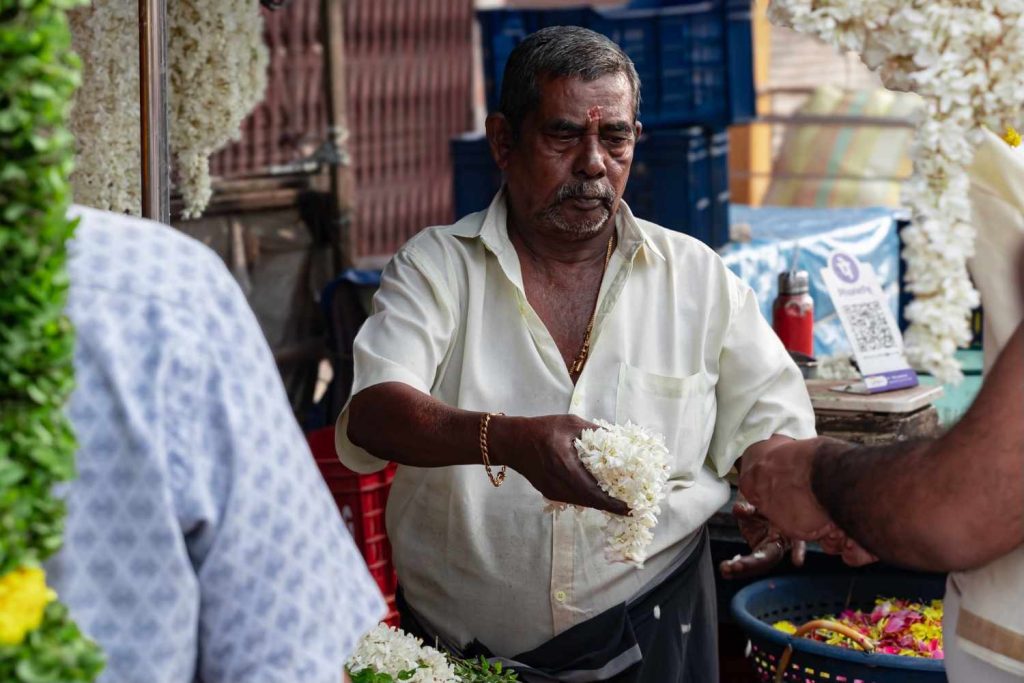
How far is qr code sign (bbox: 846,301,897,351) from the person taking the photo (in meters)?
3.66

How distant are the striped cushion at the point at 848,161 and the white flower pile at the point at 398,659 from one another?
6.47m

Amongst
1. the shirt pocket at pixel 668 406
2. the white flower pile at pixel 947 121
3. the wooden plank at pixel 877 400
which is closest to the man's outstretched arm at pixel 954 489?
the white flower pile at pixel 947 121

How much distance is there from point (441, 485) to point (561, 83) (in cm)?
94

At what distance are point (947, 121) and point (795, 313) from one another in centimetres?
243

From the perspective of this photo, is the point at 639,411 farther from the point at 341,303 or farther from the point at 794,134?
the point at 794,134

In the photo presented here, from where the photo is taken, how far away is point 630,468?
226 centimetres

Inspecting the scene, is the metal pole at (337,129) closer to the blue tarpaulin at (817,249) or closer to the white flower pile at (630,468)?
the blue tarpaulin at (817,249)

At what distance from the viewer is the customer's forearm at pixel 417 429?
2.42m

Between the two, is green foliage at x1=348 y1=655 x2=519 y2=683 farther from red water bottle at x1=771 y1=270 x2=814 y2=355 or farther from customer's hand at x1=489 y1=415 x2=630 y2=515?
red water bottle at x1=771 y1=270 x2=814 y2=355

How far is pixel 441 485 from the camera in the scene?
277 cm

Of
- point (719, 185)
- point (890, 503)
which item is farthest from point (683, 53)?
point (890, 503)

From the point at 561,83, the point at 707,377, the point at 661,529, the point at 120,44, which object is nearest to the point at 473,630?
the point at 661,529

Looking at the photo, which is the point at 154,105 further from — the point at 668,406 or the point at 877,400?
the point at 877,400

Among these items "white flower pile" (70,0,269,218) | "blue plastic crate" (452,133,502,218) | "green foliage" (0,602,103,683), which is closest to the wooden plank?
"white flower pile" (70,0,269,218)
